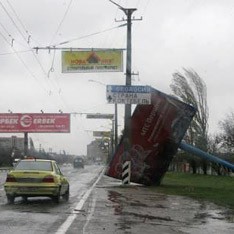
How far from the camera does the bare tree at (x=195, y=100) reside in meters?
71.9

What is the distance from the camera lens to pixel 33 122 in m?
76.8

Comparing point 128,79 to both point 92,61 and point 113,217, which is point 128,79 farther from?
point 113,217

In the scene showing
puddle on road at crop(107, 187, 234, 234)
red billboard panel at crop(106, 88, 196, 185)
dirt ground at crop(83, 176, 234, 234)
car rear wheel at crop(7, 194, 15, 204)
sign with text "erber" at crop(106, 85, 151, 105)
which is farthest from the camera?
red billboard panel at crop(106, 88, 196, 185)

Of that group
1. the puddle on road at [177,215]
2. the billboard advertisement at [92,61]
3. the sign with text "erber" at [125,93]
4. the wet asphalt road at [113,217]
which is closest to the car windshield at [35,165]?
the wet asphalt road at [113,217]

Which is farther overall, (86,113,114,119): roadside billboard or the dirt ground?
(86,113,114,119): roadside billboard

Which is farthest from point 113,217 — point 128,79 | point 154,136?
point 128,79

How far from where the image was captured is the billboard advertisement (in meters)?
33.0

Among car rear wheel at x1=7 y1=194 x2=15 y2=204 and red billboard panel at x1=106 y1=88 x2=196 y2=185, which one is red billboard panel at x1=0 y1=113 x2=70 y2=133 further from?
car rear wheel at x1=7 y1=194 x2=15 y2=204

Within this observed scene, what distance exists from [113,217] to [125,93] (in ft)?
55.8

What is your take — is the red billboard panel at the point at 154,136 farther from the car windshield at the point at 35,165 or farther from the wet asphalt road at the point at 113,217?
the car windshield at the point at 35,165

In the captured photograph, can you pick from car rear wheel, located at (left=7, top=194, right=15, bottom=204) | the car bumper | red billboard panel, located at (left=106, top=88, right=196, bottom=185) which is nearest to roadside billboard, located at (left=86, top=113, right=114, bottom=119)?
red billboard panel, located at (left=106, top=88, right=196, bottom=185)

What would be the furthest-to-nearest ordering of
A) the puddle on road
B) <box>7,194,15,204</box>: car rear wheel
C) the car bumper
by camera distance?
1. <box>7,194,15,204</box>: car rear wheel
2. the car bumper
3. the puddle on road

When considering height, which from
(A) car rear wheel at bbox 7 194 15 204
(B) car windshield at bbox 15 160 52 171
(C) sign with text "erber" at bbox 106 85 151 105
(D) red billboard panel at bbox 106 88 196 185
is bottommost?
(A) car rear wheel at bbox 7 194 15 204

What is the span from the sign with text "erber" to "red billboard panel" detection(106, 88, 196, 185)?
3.42 feet
